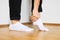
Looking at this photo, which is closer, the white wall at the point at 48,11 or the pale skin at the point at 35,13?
the pale skin at the point at 35,13

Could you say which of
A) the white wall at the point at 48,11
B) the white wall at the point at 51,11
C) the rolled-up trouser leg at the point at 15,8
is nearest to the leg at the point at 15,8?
the rolled-up trouser leg at the point at 15,8

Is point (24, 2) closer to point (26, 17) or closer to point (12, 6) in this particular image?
point (26, 17)

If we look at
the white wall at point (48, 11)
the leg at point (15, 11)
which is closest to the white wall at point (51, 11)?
the white wall at point (48, 11)

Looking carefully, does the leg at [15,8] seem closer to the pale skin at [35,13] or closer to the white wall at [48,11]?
the pale skin at [35,13]

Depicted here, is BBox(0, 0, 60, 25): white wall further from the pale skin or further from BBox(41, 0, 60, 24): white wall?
the pale skin

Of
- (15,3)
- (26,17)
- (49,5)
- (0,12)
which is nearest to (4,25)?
(0,12)

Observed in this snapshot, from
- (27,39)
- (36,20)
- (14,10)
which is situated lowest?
(27,39)

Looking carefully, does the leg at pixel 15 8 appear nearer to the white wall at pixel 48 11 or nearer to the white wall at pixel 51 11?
the white wall at pixel 48 11

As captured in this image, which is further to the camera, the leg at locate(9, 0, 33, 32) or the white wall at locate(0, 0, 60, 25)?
the white wall at locate(0, 0, 60, 25)

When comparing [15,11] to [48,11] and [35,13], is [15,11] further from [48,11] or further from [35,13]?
[48,11]

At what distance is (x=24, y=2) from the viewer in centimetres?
212

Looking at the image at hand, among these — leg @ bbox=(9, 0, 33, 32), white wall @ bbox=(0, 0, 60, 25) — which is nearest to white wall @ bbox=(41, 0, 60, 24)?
white wall @ bbox=(0, 0, 60, 25)

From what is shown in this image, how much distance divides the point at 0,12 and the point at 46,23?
634 millimetres

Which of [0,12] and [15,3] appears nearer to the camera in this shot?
[15,3]
